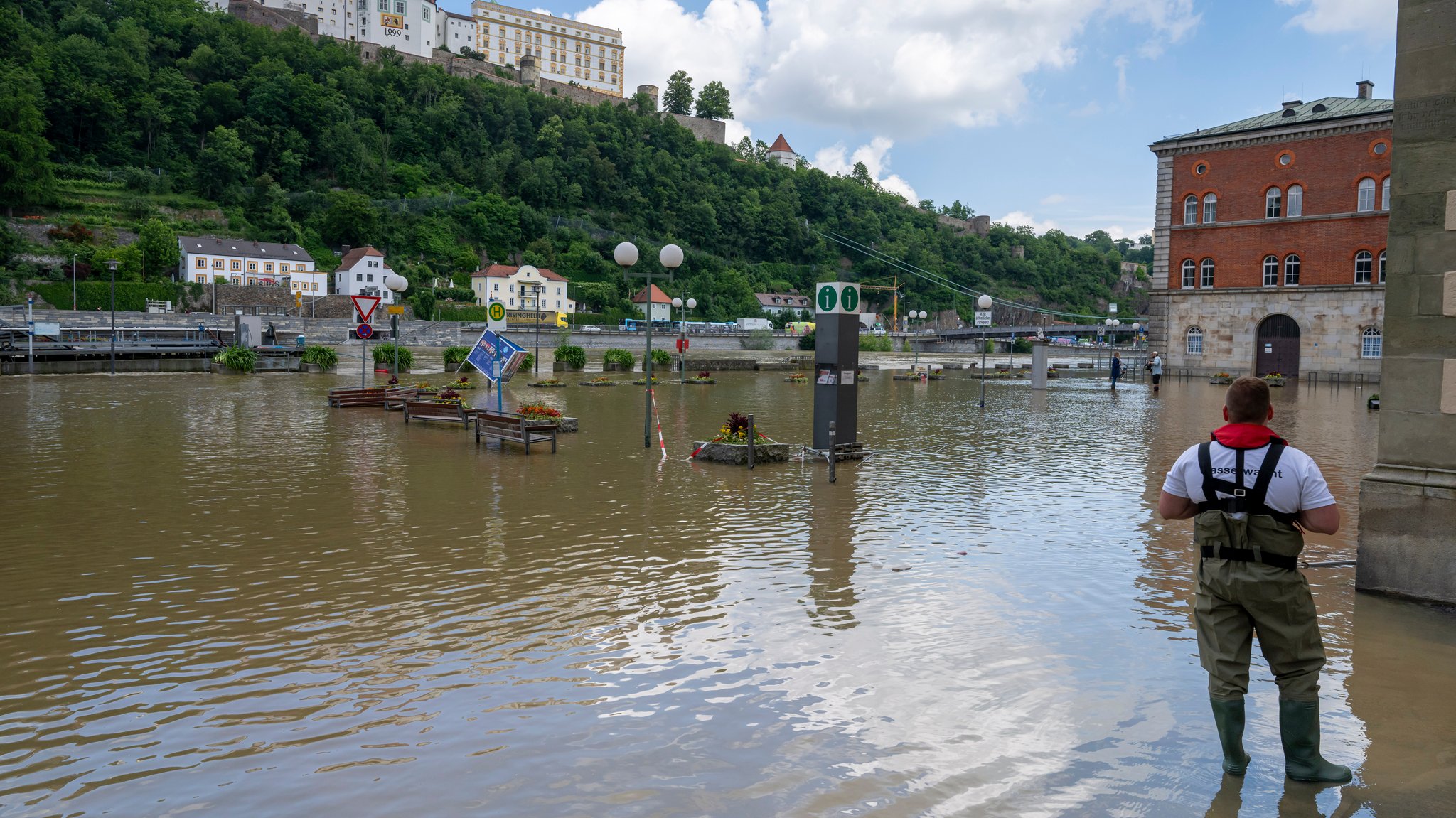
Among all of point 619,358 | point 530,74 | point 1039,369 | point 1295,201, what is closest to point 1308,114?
point 1295,201

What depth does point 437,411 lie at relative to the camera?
65.9 ft

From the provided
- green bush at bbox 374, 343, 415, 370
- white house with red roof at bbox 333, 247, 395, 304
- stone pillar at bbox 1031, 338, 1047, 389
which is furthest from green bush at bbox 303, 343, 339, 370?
white house with red roof at bbox 333, 247, 395, 304

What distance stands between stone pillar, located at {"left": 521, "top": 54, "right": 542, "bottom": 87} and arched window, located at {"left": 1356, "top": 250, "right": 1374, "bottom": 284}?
133930 millimetres

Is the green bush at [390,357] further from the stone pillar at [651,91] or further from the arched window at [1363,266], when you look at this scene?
the stone pillar at [651,91]

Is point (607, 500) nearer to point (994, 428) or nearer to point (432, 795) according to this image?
point (432, 795)

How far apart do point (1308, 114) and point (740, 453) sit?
1699 inches

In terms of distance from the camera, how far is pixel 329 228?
10144 centimetres

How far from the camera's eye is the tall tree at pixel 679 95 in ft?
573

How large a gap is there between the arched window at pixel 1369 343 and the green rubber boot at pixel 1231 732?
47.3 m

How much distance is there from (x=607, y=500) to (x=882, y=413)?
50.4 feet

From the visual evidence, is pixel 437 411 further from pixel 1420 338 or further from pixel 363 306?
pixel 1420 338

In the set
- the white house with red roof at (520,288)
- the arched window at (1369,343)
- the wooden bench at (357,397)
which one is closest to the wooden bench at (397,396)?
the wooden bench at (357,397)

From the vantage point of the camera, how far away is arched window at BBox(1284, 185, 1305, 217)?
44312 millimetres

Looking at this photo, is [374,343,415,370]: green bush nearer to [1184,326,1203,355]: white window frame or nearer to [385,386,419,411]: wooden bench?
[385,386,419,411]: wooden bench
